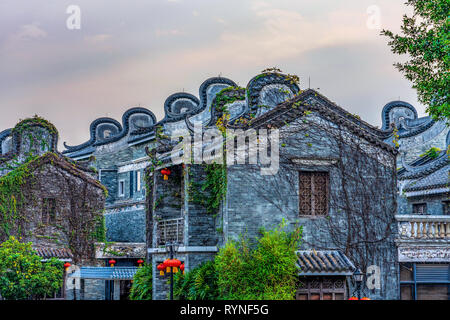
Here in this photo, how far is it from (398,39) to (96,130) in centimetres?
2663

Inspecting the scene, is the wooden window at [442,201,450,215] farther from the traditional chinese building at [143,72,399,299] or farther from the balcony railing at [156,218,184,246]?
the balcony railing at [156,218,184,246]

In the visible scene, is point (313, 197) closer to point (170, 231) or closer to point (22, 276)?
point (170, 231)

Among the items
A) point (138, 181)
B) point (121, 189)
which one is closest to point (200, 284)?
point (138, 181)

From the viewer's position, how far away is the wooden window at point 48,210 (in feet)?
90.4

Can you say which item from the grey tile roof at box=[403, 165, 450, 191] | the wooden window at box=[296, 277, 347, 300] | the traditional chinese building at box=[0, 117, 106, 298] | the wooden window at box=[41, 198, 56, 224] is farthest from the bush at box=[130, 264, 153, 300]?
the grey tile roof at box=[403, 165, 450, 191]

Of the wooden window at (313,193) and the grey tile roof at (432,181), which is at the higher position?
the grey tile roof at (432,181)

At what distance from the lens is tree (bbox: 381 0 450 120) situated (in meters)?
18.3

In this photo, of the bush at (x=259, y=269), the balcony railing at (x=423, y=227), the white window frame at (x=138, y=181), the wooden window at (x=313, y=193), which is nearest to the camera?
the bush at (x=259, y=269)

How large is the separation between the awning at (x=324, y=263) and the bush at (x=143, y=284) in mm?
5863

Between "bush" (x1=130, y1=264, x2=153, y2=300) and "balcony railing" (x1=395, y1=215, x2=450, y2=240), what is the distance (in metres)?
7.79

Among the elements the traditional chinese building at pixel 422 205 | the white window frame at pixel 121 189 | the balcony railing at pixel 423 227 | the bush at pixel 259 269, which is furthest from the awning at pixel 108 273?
the white window frame at pixel 121 189

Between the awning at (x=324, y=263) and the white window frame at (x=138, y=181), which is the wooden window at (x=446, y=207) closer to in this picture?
the awning at (x=324, y=263)
